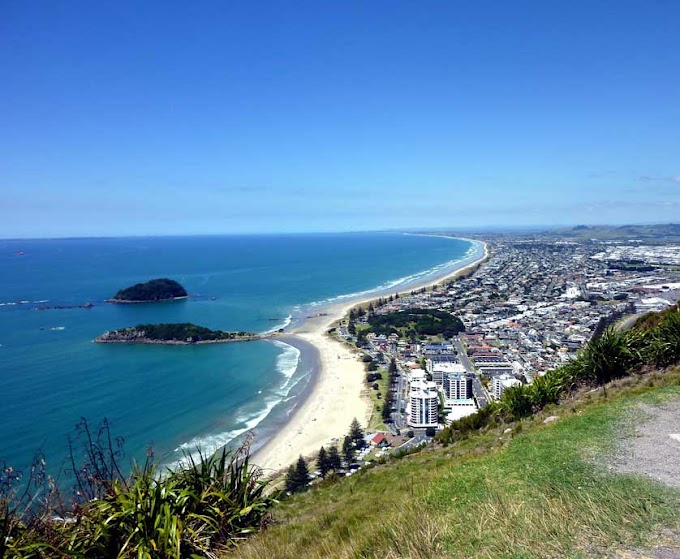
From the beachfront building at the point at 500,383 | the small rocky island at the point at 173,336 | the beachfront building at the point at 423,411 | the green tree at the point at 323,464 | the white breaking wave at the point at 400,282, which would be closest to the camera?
the green tree at the point at 323,464

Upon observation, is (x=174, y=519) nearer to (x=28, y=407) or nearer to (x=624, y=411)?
(x=624, y=411)

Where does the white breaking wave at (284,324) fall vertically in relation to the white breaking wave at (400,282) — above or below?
below

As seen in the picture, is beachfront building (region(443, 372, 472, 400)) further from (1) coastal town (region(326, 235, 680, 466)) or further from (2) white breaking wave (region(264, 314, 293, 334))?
(2) white breaking wave (region(264, 314, 293, 334))

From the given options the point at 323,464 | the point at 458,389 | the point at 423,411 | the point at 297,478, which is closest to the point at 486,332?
the point at 458,389

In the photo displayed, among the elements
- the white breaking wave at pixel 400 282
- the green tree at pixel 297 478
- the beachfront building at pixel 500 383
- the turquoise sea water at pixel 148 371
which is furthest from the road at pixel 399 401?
the white breaking wave at pixel 400 282

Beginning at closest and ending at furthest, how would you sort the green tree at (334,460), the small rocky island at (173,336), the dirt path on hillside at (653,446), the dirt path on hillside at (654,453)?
1. the dirt path on hillside at (654,453)
2. the dirt path on hillside at (653,446)
3. the green tree at (334,460)
4. the small rocky island at (173,336)

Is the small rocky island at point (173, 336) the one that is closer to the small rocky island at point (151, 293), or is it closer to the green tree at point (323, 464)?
the small rocky island at point (151, 293)

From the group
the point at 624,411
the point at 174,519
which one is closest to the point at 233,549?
the point at 174,519

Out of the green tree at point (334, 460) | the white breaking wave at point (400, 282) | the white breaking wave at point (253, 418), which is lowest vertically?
the white breaking wave at point (253, 418)
